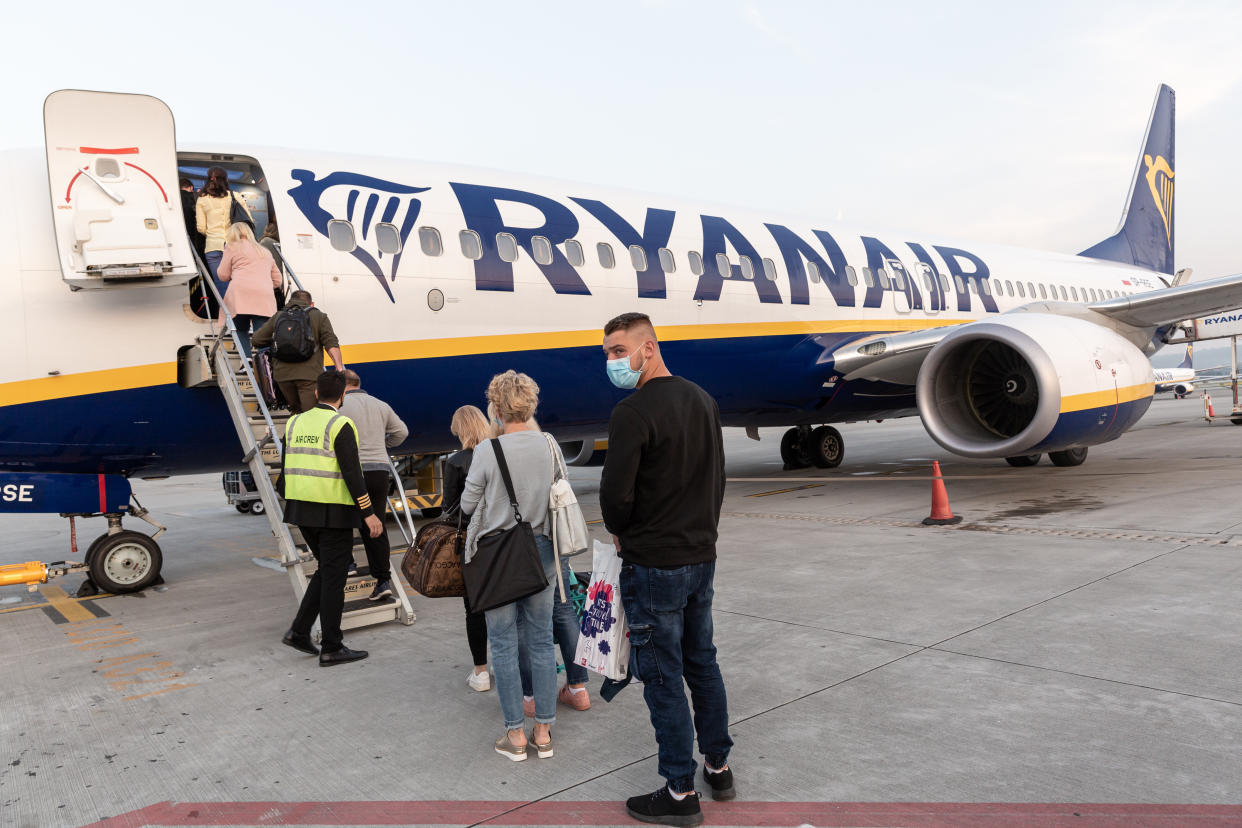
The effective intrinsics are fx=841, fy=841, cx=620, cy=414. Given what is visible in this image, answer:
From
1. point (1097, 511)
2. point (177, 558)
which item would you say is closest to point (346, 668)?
point (177, 558)

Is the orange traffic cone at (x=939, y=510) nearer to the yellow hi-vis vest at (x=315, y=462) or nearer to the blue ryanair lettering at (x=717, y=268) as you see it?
the blue ryanair lettering at (x=717, y=268)

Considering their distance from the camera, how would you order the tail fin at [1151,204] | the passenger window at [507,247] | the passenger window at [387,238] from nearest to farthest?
the passenger window at [387,238]
the passenger window at [507,247]
the tail fin at [1151,204]

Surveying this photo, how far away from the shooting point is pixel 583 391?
8.47 m

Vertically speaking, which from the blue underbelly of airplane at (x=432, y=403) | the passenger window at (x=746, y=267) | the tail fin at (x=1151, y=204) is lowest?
the blue underbelly of airplane at (x=432, y=403)

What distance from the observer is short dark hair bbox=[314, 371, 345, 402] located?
4691 millimetres

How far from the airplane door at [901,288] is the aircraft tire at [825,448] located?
9.84 feet

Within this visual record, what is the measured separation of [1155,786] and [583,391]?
247 inches

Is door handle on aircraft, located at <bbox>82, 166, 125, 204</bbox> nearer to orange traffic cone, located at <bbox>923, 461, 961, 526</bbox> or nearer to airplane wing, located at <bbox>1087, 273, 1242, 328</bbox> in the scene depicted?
orange traffic cone, located at <bbox>923, 461, 961, 526</bbox>

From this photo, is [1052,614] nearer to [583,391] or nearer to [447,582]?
[447,582]

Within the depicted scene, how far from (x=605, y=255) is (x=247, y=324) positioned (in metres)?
3.68

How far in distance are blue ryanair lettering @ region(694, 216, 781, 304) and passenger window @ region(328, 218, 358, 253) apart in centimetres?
395

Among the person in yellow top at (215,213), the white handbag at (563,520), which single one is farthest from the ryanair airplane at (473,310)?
the white handbag at (563,520)

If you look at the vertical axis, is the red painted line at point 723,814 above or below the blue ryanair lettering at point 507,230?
below

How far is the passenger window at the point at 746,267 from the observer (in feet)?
33.2
